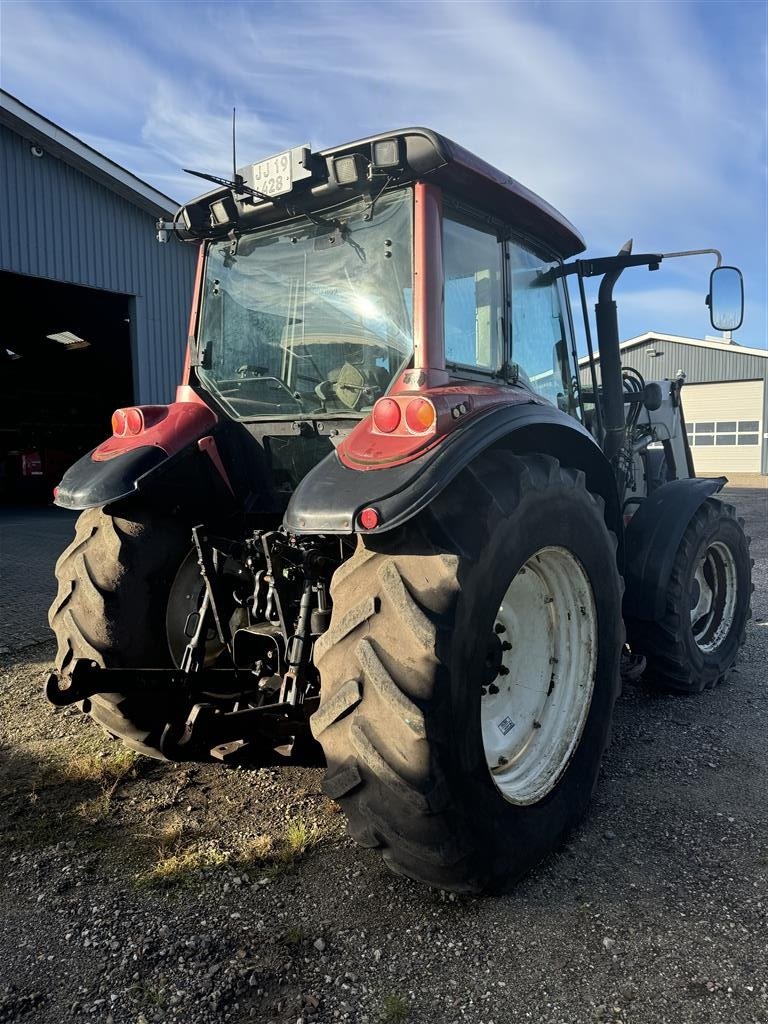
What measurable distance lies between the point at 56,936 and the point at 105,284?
1104 centimetres

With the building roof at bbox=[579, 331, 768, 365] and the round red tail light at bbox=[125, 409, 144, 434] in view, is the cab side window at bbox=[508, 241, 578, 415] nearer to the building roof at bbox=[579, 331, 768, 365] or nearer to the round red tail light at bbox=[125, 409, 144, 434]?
the round red tail light at bbox=[125, 409, 144, 434]

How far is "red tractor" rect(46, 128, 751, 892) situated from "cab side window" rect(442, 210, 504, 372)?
13mm

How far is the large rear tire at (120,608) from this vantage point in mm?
2818

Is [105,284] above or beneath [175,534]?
above

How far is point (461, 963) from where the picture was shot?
2002 mm

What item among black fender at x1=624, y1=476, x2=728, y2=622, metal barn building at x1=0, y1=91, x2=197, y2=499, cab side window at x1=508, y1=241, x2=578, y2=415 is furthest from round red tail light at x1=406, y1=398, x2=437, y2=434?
metal barn building at x1=0, y1=91, x2=197, y2=499

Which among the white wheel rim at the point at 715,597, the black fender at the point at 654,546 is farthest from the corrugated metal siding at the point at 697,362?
the black fender at the point at 654,546

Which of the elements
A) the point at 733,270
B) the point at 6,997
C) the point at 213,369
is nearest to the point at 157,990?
the point at 6,997

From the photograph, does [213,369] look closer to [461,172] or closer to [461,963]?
[461,172]

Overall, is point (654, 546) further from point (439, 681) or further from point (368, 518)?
point (368, 518)

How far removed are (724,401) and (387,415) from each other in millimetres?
29932

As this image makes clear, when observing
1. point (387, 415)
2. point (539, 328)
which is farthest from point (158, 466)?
point (539, 328)

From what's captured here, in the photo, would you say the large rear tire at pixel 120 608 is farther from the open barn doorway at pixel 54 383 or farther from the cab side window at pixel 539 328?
the open barn doorway at pixel 54 383

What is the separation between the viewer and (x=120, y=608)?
9.36ft
